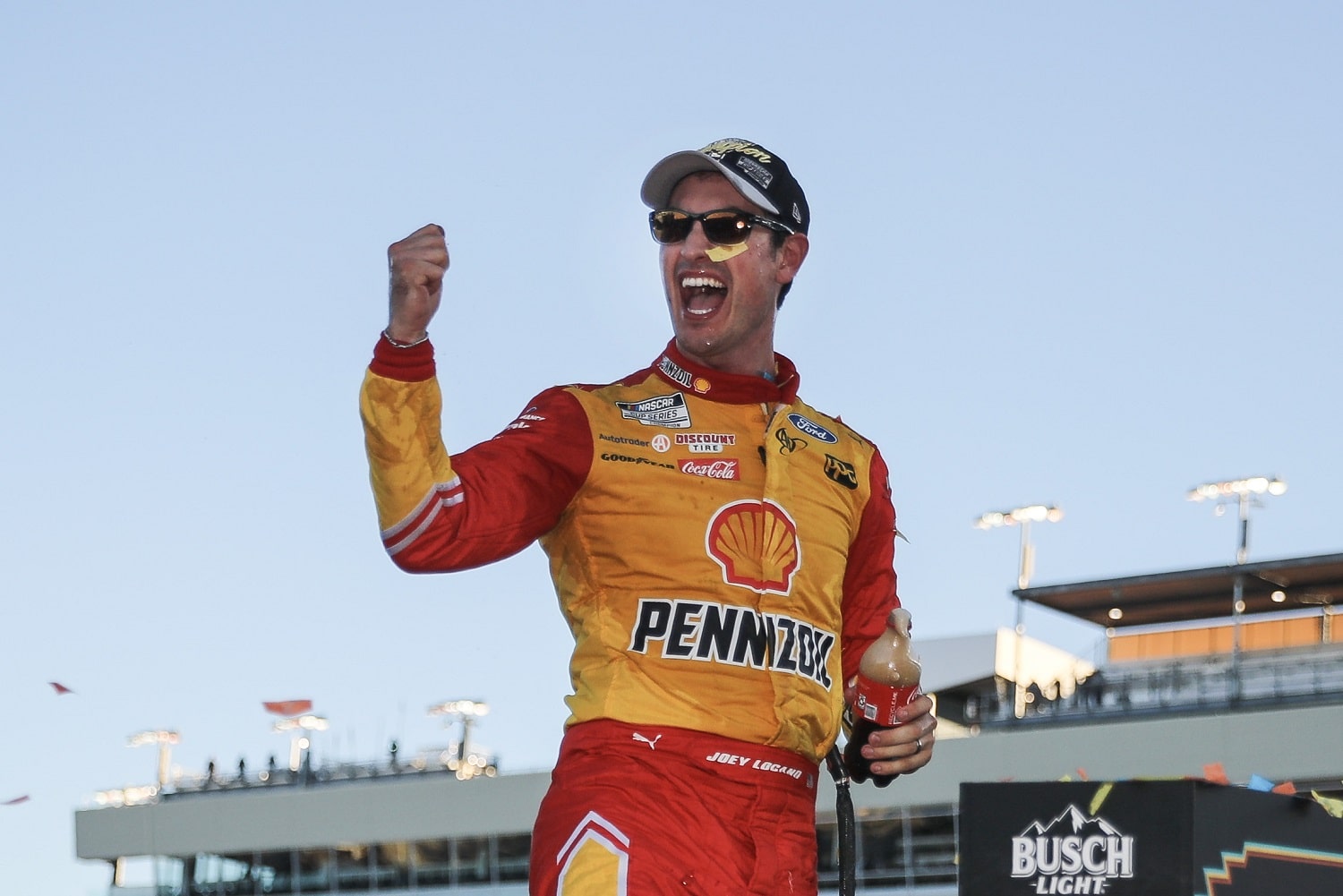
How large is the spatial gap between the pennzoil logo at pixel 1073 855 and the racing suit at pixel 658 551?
414cm

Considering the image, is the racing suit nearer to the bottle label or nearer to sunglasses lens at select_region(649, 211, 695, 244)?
the bottle label

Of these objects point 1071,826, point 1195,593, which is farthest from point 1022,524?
point 1071,826

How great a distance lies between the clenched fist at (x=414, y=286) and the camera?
371cm

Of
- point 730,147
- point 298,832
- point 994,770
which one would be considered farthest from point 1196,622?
point 730,147

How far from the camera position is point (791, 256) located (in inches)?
187

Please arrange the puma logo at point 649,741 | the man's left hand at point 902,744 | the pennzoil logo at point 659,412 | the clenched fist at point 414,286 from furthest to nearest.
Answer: the pennzoil logo at point 659,412 < the man's left hand at point 902,744 < the puma logo at point 649,741 < the clenched fist at point 414,286

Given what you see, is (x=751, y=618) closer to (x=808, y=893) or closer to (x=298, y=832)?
(x=808, y=893)

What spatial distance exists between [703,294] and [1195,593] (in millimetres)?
40521

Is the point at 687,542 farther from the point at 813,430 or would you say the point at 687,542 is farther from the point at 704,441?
the point at 813,430

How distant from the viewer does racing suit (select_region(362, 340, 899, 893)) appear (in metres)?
3.88

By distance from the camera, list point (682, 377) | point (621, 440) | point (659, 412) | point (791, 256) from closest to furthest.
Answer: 1. point (621, 440)
2. point (659, 412)
3. point (682, 377)
4. point (791, 256)

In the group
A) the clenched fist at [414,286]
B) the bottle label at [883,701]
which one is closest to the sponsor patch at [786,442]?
the bottle label at [883,701]

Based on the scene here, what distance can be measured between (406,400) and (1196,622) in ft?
139

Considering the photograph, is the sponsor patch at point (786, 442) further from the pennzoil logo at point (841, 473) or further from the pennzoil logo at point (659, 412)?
the pennzoil logo at point (659, 412)
